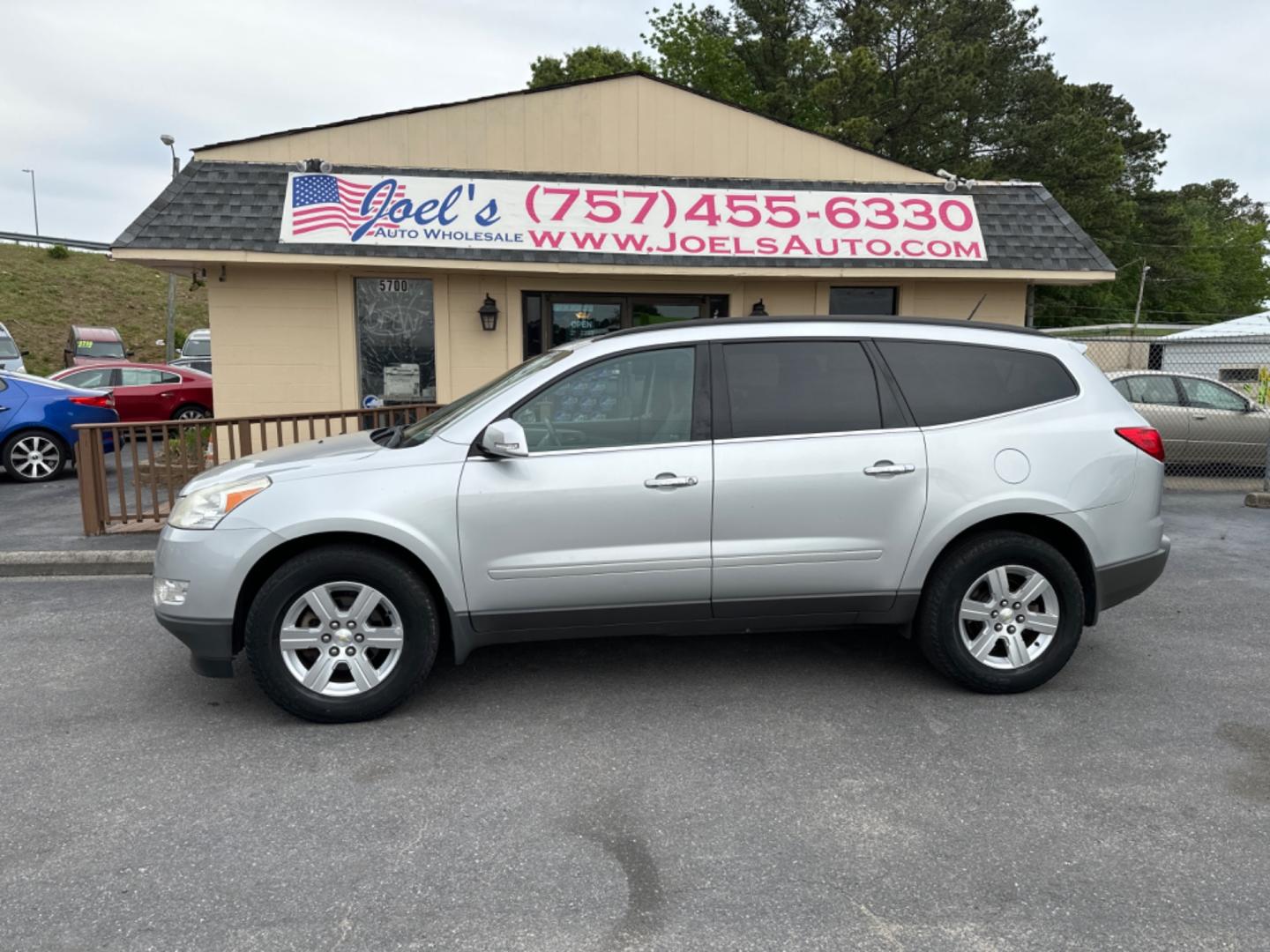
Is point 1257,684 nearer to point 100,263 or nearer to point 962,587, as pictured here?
point 962,587

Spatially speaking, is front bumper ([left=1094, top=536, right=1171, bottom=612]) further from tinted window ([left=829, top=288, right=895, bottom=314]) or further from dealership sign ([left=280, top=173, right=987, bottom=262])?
tinted window ([left=829, top=288, right=895, bottom=314])

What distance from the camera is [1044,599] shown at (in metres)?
4.19

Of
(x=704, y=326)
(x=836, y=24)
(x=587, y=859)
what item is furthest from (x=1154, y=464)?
Result: (x=836, y=24)

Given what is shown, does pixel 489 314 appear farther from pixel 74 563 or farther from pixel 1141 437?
pixel 1141 437

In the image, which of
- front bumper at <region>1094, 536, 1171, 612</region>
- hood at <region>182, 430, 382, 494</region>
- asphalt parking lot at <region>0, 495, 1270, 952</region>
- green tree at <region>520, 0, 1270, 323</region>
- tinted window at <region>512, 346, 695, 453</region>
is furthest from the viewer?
green tree at <region>520, 0, 1270, 323</region>

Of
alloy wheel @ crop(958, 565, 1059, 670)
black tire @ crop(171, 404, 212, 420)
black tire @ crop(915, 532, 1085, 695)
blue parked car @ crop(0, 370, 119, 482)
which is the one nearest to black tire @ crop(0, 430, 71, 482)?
blue parked car @ crop(0, 370, 119, 482)

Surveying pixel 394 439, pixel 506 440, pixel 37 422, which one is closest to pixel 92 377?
pixel 37 422

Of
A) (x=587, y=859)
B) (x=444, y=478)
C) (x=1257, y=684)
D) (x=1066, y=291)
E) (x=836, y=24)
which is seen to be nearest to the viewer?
(x=587, y=859)

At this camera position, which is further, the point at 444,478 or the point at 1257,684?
the point at 1257,684

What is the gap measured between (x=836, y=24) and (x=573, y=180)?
98.6 ft

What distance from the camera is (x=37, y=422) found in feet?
36.1

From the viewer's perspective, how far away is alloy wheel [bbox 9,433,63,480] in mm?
10969

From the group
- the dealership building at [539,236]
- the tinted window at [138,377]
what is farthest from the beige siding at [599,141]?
the tinted window at [138,377]

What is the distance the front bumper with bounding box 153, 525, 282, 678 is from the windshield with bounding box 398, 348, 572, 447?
2.69ft
